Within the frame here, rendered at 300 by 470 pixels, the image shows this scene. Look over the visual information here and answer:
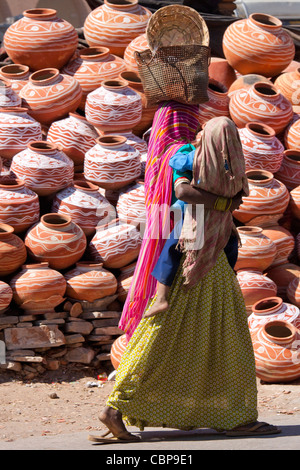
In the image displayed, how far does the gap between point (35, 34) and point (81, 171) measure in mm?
1352

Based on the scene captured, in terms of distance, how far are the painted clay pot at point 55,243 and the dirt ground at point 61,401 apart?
79cm

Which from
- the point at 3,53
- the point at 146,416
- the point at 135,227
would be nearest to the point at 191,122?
the point at 146,416

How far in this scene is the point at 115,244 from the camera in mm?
6164

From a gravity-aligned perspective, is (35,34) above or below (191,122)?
below

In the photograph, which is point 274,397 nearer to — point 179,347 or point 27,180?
point 179,347

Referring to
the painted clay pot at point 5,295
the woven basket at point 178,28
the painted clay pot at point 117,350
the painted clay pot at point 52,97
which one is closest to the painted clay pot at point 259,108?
the painted clay pot at point 52,97

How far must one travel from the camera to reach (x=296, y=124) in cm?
730

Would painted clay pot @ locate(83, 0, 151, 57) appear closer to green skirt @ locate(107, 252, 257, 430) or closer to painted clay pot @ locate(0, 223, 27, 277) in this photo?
painted clay pot @ locate(0, 223, 27, 277)

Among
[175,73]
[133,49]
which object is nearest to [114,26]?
[133,49]

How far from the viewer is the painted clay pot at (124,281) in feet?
20.2

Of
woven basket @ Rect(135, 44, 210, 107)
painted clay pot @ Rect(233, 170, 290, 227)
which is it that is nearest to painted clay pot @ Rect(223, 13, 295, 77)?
painted clay pot @ Rect(233, 170, 290, 227)

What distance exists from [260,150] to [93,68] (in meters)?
1.68

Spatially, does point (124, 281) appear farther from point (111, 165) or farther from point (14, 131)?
point (14, 131)

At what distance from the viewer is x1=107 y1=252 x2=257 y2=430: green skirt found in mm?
3488
